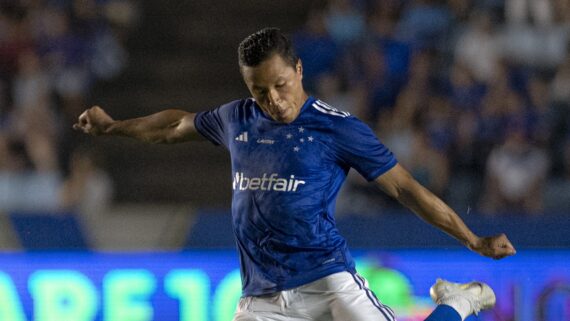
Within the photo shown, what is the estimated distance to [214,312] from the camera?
7895 mm

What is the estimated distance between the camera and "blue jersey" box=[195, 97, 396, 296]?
207 inches

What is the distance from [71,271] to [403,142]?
3577 millimetres

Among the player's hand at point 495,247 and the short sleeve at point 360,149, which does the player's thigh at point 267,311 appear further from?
the player's hand at point 495,247

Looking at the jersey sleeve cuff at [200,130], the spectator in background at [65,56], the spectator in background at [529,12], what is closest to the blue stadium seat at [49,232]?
the jersey sleeve cuff at [200,130]

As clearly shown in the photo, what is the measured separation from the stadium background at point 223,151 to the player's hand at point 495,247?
8.62ft

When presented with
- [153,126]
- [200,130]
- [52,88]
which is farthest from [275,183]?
[52,88]

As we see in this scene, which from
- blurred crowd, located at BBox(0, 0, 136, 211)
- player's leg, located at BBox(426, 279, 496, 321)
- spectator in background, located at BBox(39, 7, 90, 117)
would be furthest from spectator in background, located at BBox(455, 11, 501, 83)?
player's leg, located at BBox(426, 279, 496, 321)

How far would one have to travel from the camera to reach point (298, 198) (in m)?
5.25

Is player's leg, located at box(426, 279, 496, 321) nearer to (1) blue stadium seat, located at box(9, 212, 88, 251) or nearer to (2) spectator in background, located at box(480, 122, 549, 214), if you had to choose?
(1) blue stadium seat, located at box(9, 212, 88, 251)

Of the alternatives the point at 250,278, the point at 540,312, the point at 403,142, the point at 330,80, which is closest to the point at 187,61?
the point at 330,80

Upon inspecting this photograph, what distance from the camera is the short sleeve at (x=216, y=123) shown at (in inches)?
220

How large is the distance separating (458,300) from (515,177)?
4485 millimetres

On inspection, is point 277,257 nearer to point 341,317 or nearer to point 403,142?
point 341,317

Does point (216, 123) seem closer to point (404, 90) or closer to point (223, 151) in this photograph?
point (404, 90)
